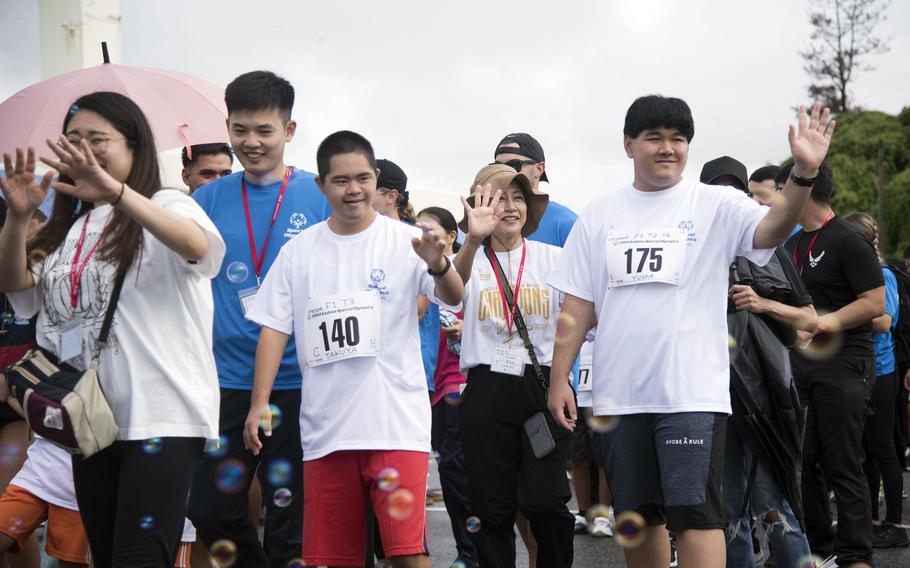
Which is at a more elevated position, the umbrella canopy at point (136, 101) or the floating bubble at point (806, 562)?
the umbrella canopy at point (136, 101)

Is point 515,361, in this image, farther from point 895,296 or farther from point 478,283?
point 895,296

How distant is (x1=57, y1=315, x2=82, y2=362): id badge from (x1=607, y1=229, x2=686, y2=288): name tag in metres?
2.01

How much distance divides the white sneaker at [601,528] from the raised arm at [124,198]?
199 inches

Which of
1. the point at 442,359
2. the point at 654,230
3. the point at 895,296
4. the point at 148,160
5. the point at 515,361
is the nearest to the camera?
the point at 148,160

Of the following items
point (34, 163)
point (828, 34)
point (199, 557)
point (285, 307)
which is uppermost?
point (828, 34)

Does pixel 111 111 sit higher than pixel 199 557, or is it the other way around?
pixel 111 111

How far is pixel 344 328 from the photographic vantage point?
12.9ft

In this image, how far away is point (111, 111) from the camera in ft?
11.0

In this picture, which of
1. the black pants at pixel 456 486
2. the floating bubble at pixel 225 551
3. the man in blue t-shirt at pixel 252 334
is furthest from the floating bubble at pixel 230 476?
the black pants at pixel 456 486

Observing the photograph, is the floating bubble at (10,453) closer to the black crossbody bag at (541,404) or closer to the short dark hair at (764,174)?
the black crossbody bag at (541,404)

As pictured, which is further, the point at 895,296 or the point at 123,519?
the point at 895,296

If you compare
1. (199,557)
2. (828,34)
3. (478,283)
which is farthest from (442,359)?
(828,34)

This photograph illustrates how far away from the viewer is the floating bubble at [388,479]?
3.84m

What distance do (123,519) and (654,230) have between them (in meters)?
2.22
